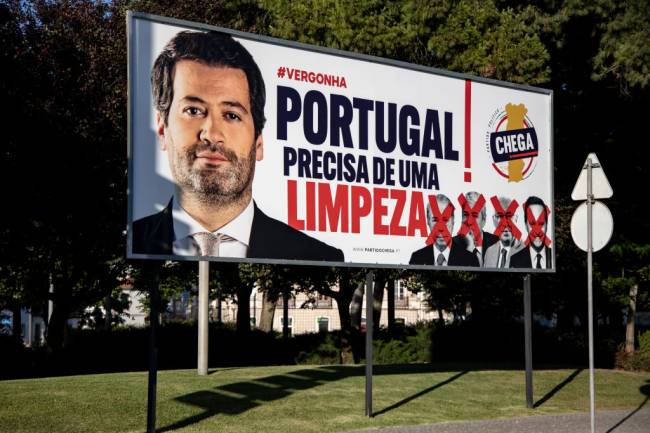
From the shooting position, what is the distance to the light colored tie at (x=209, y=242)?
11898 millimetres

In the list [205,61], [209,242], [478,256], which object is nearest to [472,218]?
[478,256]

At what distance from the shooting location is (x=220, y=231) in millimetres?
12172

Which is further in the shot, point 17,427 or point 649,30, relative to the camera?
point 649,30

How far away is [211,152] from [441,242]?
4404mm

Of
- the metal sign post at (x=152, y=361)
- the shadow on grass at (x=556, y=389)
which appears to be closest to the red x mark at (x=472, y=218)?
the shadow on grass at (x=556, y=389)

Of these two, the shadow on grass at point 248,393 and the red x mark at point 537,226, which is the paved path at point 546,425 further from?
the red x mark at point 537,226

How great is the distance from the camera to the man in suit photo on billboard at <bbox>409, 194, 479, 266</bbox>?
569 inches

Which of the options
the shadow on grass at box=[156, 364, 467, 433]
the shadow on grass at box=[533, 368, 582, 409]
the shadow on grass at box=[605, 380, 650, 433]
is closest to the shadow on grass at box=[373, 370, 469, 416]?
the shadow on grass at box=[156, 364, 467, 433]

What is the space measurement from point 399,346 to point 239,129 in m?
21.5

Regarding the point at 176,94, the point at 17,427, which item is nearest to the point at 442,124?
the point at 176,94

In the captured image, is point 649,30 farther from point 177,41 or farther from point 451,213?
point 177,41

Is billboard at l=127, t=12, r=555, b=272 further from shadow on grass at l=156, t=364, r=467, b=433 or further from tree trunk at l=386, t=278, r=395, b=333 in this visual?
Answer: tree trunk at l=386, t=278, r=395, b=333

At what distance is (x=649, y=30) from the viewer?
22953mm

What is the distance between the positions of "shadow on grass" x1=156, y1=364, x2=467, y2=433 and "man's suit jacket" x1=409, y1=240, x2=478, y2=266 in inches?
90.5
